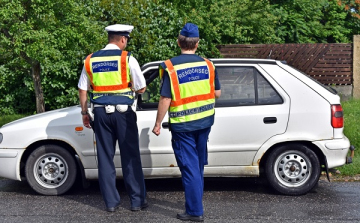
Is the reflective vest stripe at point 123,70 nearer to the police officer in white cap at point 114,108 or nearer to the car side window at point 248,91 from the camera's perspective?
the police officer in white cap at point 114,108

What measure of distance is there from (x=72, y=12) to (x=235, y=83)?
4.17 meters

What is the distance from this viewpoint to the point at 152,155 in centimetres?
720

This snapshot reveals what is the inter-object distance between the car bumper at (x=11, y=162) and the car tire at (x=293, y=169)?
2768mm

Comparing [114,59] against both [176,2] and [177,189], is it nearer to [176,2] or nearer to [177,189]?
[177,189]

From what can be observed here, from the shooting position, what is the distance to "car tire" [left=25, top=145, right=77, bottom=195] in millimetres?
7375

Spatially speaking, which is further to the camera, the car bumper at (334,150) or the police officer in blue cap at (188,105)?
the car bumper at (334,150)

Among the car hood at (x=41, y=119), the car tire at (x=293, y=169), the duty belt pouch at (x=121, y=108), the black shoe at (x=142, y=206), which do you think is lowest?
the black shoe at (x=142, y=206)

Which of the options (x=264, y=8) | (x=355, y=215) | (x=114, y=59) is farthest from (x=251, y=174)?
(x=264, y=8)

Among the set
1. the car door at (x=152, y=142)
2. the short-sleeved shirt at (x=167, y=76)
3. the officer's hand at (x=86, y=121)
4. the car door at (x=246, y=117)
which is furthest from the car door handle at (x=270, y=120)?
the officer's hand at (x=86, y=121)

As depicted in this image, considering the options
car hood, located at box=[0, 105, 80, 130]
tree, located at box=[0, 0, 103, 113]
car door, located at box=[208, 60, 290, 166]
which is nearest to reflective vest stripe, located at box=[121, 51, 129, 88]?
car hood, located at box=[0, 105, 80, 130]

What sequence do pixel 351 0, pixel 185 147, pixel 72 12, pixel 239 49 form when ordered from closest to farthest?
pixel 185 147 → pixel 72 12 → pixel 239 49 → pixel 351 0

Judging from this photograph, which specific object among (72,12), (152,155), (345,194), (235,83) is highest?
(72,12)

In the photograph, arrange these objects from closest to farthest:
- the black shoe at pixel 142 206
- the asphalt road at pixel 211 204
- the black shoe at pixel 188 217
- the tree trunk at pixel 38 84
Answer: the black shoe at pixel 188 217
the asphalt road at pixel 211 204
the black shoe at pixel 142 206
the tree trunk at pixel 38 84

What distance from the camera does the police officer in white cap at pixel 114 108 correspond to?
21.3ft
